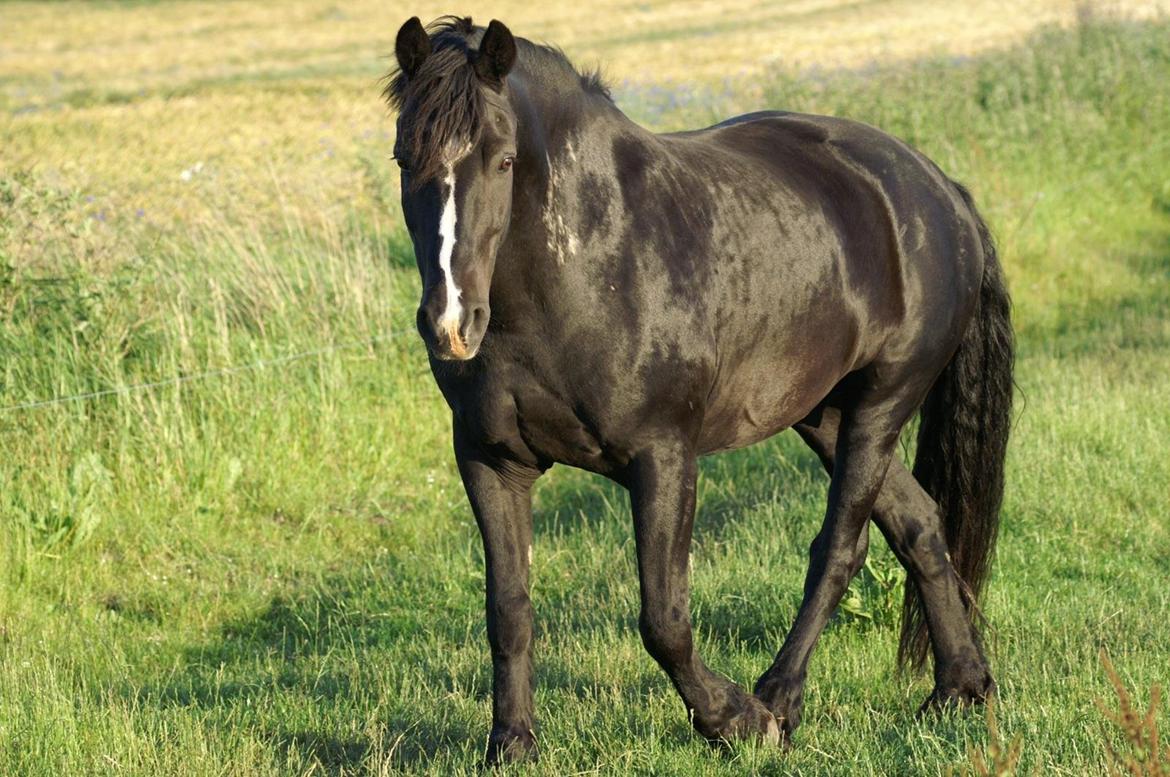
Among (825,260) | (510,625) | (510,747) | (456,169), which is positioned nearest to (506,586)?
(510,625)

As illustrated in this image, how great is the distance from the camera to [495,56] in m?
3.65

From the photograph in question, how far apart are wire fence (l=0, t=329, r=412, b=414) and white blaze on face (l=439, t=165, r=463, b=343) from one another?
14.0 ft

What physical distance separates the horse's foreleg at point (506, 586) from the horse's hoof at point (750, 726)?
22.7 inches

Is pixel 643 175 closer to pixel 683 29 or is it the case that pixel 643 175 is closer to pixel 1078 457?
pixel 1078 457

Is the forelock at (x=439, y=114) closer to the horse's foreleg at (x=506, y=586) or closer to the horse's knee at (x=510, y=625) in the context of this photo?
the horse's foreleg at (x=506, y=586)

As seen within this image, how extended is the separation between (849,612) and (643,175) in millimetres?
2108

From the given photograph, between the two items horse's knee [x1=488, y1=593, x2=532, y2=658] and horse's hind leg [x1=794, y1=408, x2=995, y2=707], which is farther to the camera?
horse's hind leg [x1=794, y1=408, x2=995, y2=707]

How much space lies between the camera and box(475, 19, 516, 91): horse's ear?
3613 mm

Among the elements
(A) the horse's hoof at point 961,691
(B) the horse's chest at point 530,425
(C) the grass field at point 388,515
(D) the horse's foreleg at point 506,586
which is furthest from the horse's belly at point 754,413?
(A) the horse's hoof at point 961,691

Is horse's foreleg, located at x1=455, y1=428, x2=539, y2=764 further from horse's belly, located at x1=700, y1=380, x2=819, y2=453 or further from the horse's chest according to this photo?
horse's belly, located at x1=700, y1=380, x2=819, y2=453

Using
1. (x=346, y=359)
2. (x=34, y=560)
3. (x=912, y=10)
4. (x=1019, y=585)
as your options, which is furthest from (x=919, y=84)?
(x=912, y=10)

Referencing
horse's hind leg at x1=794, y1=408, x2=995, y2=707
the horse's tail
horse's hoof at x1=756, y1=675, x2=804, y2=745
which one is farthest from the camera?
the horse's tail

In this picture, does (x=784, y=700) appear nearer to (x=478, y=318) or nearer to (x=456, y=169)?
(x=478, y=318)

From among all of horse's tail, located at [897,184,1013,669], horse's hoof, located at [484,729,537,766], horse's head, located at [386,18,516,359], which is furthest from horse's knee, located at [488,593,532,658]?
horse's tail, located at [897,184,1013,669]
